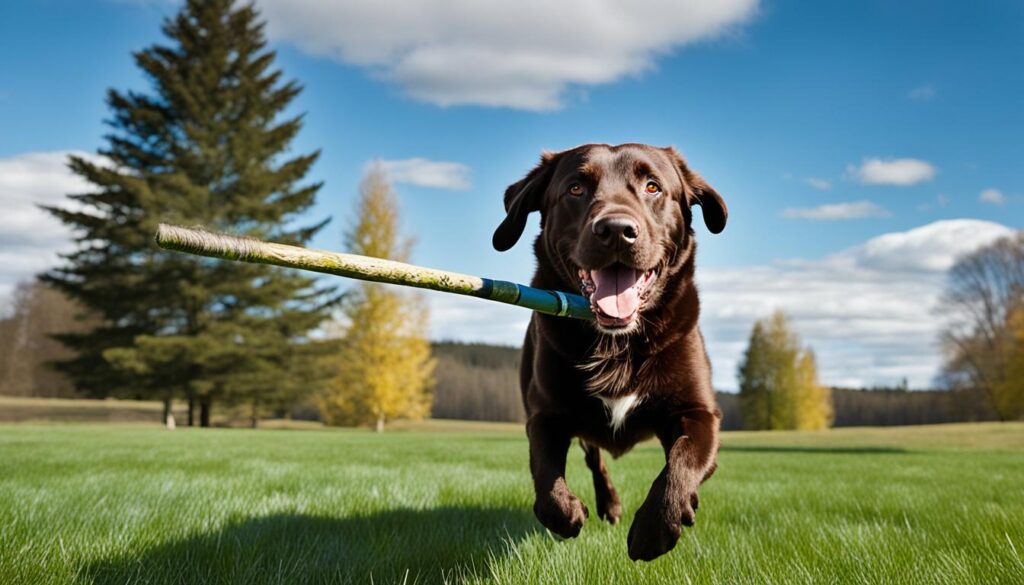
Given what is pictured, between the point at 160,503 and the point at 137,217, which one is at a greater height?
the point at 137,217

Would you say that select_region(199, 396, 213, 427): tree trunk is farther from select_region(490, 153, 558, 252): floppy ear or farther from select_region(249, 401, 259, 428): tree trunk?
select_region(490, 153, 558, 252): floppy ear

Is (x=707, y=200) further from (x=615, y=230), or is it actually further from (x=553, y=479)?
(x=553, y=479)

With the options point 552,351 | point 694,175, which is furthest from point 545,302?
point 694,175

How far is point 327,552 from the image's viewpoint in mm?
3545

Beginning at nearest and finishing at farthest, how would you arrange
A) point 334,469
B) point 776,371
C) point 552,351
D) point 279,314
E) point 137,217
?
point 552,351 < point 334,469 < point 137,217 < point 279,314 < point 776,371

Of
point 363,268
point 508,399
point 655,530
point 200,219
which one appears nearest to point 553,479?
point 655,530

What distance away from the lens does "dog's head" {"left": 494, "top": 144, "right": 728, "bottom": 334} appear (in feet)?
11.3

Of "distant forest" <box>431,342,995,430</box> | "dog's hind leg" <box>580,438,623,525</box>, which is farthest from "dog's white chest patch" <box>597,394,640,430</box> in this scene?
"distant forest" <box>431,342,995,430</box>

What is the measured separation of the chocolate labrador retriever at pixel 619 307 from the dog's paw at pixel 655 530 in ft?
1.08

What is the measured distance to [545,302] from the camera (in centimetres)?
340

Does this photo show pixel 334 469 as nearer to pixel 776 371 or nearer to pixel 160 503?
pixel 160 503

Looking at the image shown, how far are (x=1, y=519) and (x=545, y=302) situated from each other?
Result: 3.22 meters

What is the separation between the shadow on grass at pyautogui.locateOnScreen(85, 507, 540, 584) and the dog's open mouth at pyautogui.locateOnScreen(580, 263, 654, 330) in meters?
1.24

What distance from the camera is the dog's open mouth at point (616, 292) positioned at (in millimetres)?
3459
